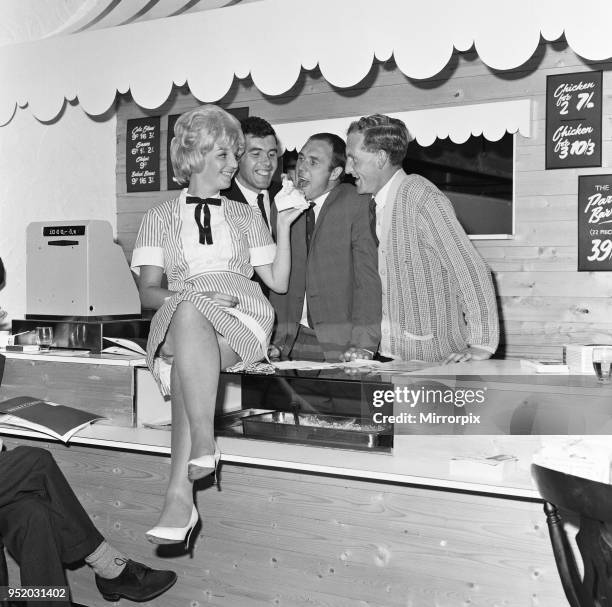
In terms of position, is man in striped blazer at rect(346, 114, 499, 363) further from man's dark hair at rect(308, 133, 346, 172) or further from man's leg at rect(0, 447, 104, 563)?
man's leg at rect(0, 447, 104, 563)

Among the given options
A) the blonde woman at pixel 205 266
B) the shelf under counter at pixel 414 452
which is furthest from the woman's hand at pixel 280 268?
the shelf under counter at pixel 414 452

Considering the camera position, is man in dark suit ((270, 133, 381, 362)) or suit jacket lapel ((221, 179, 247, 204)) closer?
man in dark suit ((270, 133, 381, 362))

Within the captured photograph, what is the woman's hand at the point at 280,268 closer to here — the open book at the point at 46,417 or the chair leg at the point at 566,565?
the open book at the point at 46,417

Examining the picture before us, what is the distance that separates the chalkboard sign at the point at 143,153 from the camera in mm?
5387

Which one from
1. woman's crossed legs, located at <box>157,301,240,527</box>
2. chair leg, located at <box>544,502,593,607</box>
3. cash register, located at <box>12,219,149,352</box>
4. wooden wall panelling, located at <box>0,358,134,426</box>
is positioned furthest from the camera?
cash register, located at <box>12,219,149,352</box>

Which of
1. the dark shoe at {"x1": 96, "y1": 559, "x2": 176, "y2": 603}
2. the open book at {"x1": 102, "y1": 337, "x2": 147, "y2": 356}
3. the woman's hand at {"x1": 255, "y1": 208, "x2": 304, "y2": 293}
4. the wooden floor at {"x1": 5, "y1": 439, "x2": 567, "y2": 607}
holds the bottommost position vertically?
the dark shoe at {"x1": 96, "y1": 559, "x2": 176, "y2": 603}

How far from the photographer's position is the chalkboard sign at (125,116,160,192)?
539 centimetres

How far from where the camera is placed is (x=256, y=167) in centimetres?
351

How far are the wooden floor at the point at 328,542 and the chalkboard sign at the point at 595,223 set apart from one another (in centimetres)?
212

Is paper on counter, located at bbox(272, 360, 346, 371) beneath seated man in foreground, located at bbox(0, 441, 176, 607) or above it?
above

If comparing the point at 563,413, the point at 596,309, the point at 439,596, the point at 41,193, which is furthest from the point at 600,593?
the point at 41,193

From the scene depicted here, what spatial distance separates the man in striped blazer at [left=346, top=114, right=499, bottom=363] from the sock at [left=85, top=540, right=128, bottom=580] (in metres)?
1.19

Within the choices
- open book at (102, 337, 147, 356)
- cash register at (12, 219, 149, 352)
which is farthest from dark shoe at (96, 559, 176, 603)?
cash register at (12, 219, 149, 352)

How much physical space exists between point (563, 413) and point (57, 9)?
106 inches
